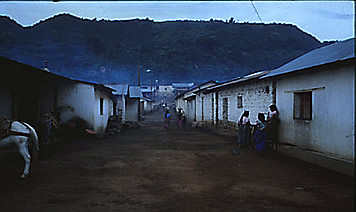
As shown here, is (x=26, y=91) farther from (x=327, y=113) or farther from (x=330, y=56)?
(x=330, y=56)

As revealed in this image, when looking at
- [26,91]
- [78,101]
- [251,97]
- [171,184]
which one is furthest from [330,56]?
[26,91]

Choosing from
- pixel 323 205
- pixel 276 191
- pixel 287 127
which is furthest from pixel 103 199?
pixel 287 127

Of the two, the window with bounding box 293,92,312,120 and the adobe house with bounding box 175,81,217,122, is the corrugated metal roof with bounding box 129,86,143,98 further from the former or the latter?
the window with bounding box 293,92,312,120

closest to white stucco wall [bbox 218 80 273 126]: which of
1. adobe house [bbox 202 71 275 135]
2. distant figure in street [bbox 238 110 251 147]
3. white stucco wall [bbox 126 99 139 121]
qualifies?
adobe house [bbox 202 71 275 135]

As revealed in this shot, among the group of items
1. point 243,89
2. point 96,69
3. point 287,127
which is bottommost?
point 287,127

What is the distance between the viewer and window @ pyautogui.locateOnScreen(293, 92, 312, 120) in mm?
8630

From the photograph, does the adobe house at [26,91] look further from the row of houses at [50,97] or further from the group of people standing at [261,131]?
the group of people standing at [261,131]

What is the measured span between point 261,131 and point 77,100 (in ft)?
33.0

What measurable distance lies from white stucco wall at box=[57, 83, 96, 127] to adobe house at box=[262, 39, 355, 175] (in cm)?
978

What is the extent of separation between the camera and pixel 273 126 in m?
10.1

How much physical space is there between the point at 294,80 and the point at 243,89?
5120mm

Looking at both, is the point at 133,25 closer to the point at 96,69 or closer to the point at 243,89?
the point at 96,69

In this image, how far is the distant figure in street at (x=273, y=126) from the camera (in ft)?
32.8

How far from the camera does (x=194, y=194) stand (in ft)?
17.0
